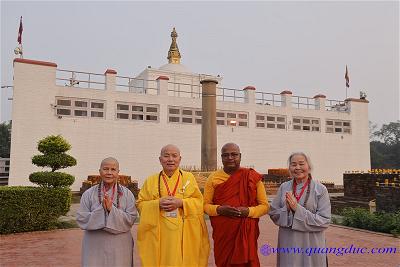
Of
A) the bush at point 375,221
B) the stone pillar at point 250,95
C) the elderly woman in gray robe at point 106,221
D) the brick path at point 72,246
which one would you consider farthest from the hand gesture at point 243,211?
the stone pillar at point 250,95

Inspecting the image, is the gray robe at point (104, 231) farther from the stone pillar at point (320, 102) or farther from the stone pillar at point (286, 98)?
the stone pillar at point (320, 102)

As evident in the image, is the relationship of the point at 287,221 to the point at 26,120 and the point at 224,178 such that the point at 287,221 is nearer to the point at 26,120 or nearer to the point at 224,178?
the point at 224,178

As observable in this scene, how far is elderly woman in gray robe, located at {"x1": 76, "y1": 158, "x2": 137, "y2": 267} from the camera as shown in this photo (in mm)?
3305

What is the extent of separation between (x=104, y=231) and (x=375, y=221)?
24.9 feet

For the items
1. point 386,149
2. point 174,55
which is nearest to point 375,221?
point 174,55

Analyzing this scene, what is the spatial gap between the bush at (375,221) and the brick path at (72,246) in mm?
408

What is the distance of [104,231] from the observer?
3.38 m

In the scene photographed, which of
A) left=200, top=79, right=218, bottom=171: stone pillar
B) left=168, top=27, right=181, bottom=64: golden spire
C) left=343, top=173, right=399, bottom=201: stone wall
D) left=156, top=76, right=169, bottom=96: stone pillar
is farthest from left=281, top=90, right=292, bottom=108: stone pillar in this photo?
left=343, top=173, right=399, bottom=201: stone wall

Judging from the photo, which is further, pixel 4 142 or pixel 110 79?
pixel 4 142

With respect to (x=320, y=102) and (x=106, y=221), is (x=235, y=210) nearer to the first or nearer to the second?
(x=106, y=221)

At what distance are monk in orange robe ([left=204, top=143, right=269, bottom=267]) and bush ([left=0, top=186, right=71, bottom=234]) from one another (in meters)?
6.24

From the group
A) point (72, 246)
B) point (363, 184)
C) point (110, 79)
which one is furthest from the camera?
point (110, 79)

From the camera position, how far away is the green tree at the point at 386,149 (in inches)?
1543

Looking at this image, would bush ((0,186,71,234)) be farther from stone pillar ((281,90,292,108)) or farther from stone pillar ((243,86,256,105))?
stone pillar ((281,90,292,108))
